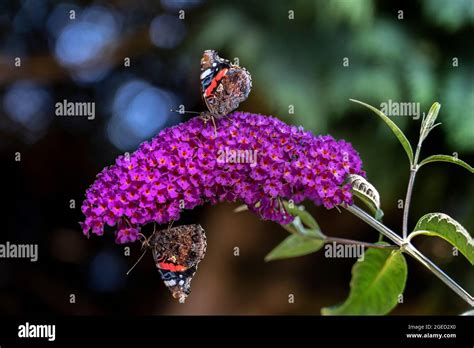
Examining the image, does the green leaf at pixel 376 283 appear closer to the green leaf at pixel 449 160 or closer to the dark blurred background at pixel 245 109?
the green leaf at pixel 449 160

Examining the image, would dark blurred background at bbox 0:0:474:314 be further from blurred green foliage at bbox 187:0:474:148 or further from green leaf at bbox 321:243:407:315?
green leaf at bbox 321:243:407:315

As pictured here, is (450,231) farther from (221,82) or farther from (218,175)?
(221,82)

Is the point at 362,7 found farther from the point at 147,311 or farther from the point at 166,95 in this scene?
the point at 147,311

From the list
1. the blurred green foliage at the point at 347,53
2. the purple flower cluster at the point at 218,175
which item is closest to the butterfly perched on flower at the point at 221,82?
the purple flower cluster at the point at 218,175

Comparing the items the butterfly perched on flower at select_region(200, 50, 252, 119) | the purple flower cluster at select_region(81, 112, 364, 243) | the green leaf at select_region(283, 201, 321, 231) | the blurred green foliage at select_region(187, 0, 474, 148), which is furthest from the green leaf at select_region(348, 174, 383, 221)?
the blurred green foliage at select_region(187, 0, 474, 148)

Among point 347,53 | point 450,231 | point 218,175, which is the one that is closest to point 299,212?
point 218,175

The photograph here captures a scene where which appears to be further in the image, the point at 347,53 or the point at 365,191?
the point at 347,53

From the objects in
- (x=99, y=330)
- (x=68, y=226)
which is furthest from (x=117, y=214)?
(x=68, y=226)
